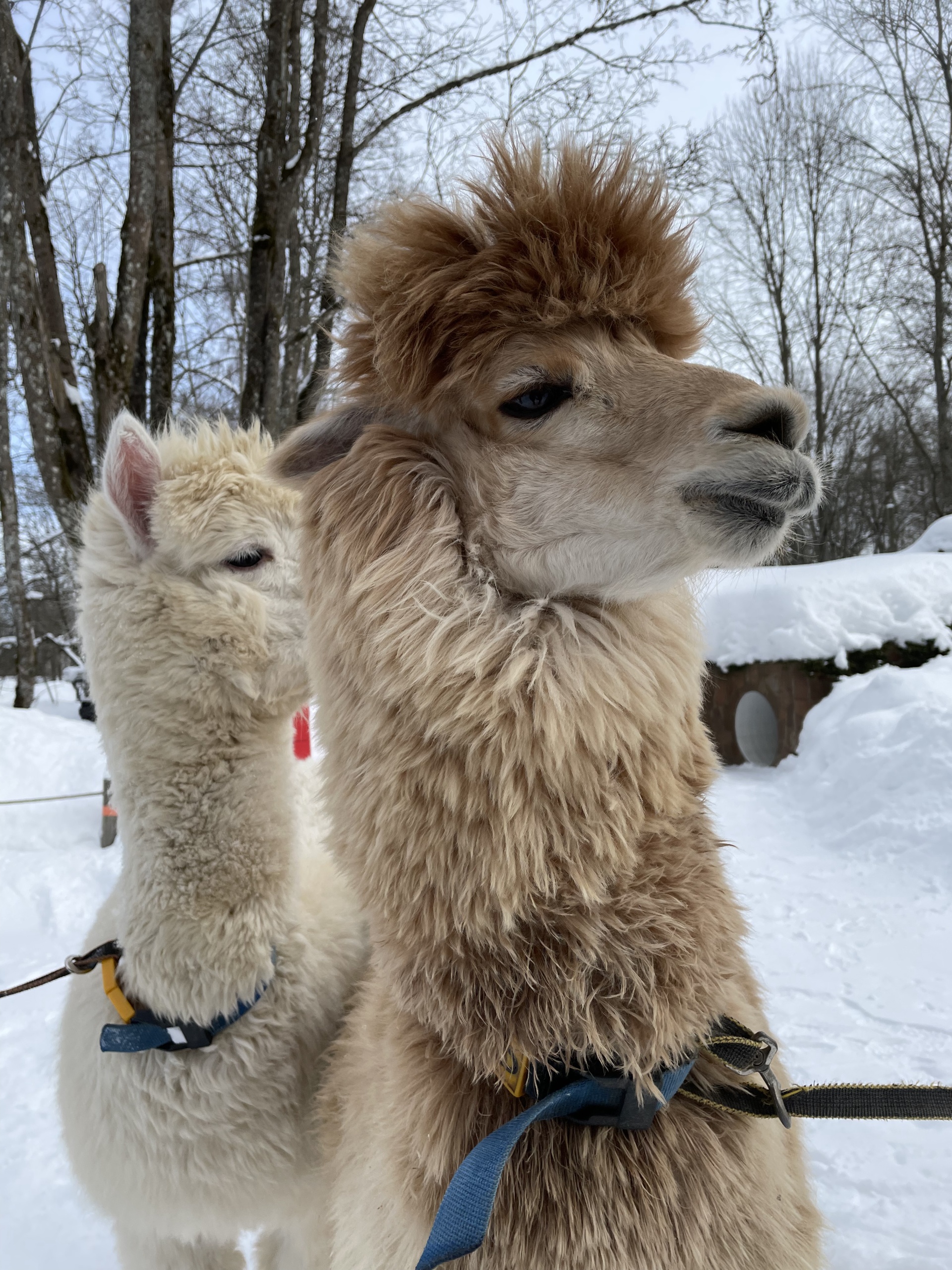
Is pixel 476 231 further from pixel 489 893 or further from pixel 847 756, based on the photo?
pixel 847 756

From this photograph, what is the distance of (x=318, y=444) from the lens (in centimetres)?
150

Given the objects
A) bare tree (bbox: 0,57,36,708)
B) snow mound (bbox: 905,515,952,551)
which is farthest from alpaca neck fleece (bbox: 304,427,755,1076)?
snow mound (bbox: 905,515,952,551)

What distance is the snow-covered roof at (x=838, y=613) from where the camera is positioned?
818cm

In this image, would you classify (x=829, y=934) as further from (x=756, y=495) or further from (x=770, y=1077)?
(x=756, y=495)

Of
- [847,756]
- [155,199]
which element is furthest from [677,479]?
[847,756]

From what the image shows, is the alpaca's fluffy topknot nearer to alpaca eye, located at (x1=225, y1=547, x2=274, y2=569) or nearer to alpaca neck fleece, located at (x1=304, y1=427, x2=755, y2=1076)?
alpaca neck fleece, located at (x1=304, y1=427, x2=755, y2=1076)

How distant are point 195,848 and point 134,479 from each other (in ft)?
2.90

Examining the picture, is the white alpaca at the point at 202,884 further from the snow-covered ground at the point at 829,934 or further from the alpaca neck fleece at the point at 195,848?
the snow-covered ground at the point at 829,934

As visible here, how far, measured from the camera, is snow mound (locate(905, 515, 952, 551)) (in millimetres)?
10625

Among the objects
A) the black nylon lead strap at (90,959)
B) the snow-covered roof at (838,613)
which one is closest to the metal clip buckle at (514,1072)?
the black nylon lead strap at (90,959)

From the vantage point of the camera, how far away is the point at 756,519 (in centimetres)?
122

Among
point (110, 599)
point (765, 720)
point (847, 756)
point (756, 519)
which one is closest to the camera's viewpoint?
point (756, 519)

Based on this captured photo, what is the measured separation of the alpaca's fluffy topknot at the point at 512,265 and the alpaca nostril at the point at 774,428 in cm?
31

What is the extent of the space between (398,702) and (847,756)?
21.1 feet
